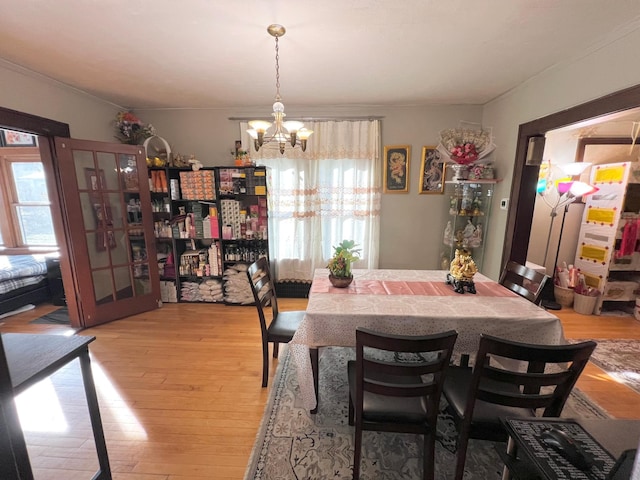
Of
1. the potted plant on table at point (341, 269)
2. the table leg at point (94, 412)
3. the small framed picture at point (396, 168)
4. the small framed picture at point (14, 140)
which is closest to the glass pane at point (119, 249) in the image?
the table leg at point (94, 412)

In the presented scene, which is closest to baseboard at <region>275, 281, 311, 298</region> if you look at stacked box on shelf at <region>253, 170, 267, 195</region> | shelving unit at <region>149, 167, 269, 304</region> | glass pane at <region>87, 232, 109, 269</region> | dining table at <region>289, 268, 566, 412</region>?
shelving unit at <region>149, 167, 269, 304</region>

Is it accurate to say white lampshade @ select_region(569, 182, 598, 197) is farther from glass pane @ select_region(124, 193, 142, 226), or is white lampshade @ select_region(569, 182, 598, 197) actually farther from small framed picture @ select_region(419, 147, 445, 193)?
glass pane @ select_region(124, 193, 142, 226)

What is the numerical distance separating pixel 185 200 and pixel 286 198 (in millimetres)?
1279

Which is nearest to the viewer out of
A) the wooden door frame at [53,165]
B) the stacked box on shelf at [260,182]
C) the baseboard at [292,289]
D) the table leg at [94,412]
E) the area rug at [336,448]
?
the table leg at [94,412]

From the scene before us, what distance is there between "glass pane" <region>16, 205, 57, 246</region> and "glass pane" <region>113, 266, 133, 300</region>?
2051 millimetres

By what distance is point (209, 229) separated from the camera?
3.38 m

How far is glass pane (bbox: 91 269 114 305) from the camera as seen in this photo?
2.96m

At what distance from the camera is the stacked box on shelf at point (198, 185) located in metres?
3.24

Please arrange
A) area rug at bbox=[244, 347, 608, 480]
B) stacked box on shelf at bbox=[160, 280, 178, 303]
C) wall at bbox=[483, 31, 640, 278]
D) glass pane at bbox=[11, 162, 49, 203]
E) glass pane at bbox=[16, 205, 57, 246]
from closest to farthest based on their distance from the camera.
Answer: area rug at bbox=[244, 347, 608, 480], wall at bbox=[483, 31, 640, 278], stacked box on shelf at bbox=[160, 280, 178, 303], glass pane at bbox=[11, 162, 49, 203], glass pane at bbox=[16, 205, 57, 246]

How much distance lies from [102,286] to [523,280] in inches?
166

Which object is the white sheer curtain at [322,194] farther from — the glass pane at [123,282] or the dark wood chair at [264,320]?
the glass pane at [123,282]

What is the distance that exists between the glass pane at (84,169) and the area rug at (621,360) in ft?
17.0

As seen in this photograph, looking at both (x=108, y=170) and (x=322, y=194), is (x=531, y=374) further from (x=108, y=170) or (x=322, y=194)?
(x=108, y=170)

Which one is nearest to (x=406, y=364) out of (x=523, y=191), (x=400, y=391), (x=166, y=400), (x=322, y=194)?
(x=400, y=391)
